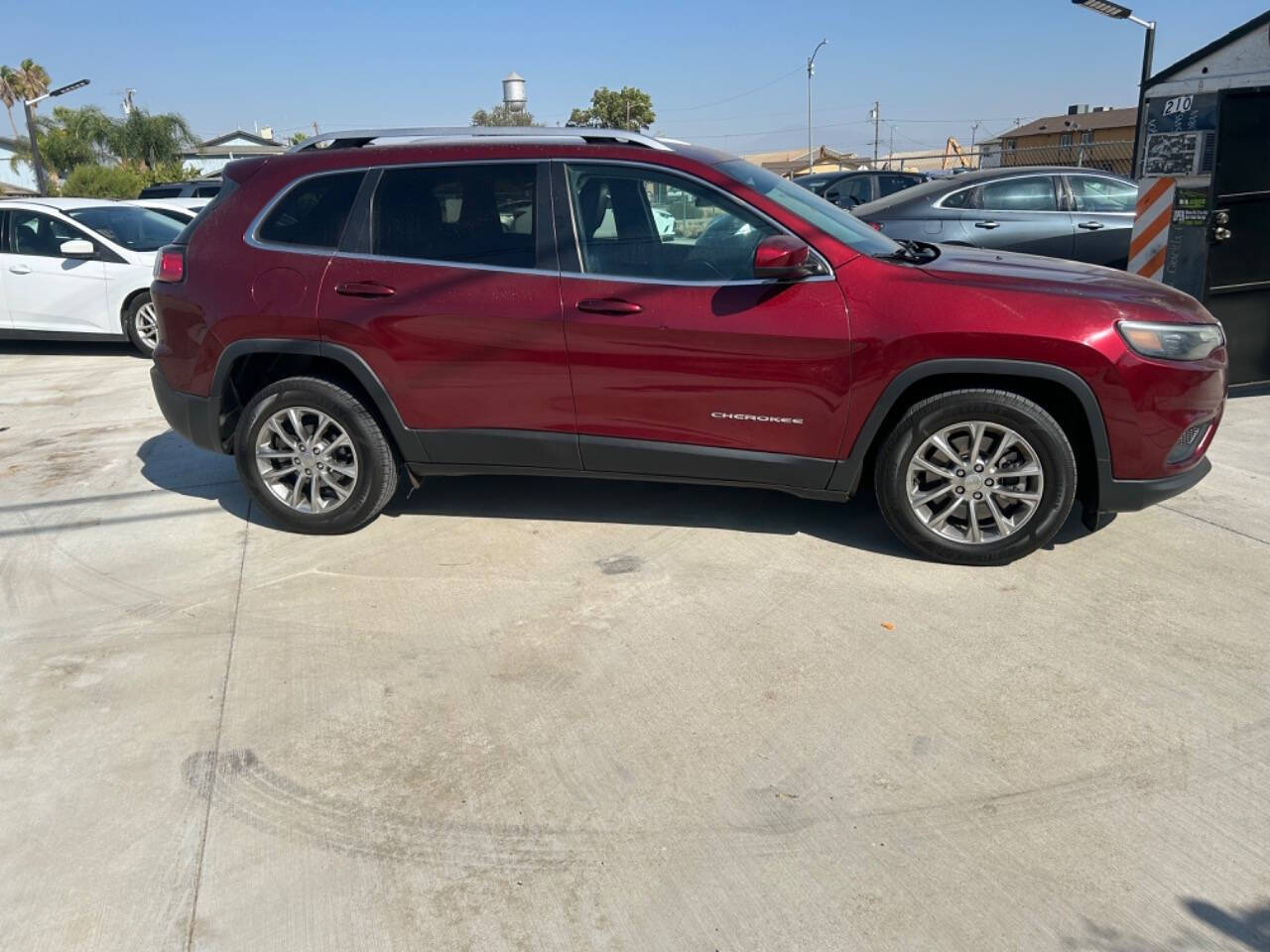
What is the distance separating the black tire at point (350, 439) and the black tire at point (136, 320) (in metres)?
5.84

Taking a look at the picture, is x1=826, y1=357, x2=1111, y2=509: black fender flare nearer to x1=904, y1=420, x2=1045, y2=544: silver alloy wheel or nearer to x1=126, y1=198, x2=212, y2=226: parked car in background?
x1=904, y1=420, x2=1045, y2=544: silver alloy wheel

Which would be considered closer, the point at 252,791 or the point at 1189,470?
the point at 252,791

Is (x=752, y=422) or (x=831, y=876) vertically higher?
(x=752, y=422)

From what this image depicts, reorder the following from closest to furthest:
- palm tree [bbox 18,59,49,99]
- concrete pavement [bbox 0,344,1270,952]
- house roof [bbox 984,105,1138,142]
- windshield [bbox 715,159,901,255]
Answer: concrete pavement [bbox 0,344,1270,952], windshield [bbox 715,159,901,255], house roof [bbox 984,105,1138,142], palm tree [bbox 18,59,49,99]

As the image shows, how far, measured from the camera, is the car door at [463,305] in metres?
4.41

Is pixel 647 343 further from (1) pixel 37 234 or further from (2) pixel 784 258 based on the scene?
(1) pixel 37 234

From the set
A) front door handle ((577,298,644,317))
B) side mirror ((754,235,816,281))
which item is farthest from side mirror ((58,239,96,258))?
side mirror ((754,235,816,281))

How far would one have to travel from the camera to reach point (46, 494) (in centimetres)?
574

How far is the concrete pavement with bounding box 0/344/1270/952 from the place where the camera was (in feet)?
8.16

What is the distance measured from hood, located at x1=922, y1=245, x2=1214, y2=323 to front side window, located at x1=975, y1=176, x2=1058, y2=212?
227 inches

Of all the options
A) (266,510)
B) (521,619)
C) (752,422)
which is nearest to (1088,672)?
(752,422)

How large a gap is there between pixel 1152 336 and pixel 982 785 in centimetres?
211

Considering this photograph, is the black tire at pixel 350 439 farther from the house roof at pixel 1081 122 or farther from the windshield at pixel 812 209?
the house roof at pixel 1081 122

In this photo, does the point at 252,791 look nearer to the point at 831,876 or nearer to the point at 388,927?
the point at 388,927
